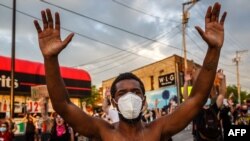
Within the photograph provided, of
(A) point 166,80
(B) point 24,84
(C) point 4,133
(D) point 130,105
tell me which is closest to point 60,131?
(C) point 4,133

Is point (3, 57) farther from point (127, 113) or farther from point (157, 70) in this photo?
point (157, 70)

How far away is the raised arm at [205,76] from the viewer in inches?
120

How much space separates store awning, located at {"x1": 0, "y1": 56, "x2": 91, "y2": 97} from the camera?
21966mm

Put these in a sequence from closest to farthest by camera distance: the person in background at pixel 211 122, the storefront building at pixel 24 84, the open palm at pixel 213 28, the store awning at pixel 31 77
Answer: the open palm at pixel 213 28 → the person in background at pixel 211 122 → the storefront building at pixel 24 84 → the store awning at pixel 31 77

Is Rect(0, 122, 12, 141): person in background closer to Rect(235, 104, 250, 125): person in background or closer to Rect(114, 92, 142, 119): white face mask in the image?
Rect(235, 104, 250, 125): person in background

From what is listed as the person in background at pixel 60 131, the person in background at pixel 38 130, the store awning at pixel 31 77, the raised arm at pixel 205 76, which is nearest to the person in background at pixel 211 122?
the person in background at pixel 60 131

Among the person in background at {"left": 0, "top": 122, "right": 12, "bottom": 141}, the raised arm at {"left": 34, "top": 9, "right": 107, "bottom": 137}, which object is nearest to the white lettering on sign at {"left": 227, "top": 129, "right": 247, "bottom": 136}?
the raised arm at {"left": 34, "top": 9, "right": 107, "bottom": 137}

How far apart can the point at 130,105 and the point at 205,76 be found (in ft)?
1.91

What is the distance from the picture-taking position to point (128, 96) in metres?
3.03

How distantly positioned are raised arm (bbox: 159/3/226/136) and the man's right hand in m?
0.93

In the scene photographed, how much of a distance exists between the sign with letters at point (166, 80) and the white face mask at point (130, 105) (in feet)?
145

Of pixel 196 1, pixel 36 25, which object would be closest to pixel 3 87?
pixel 196 1

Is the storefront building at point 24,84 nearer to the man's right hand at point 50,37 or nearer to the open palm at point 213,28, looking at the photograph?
the man's right hand at point 50,37

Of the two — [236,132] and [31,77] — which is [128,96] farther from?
[31,77]
